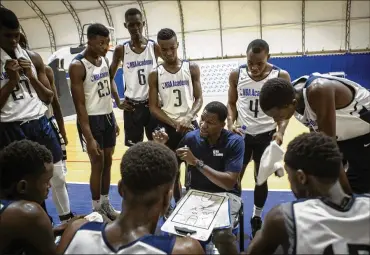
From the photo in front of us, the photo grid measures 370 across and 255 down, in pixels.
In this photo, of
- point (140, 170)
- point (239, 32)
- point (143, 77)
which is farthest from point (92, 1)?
point (140, 170)

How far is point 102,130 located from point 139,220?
2500 mm

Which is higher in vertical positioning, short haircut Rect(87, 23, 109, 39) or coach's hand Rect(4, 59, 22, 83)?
short haircut Rect(87, 23, 109, 39)

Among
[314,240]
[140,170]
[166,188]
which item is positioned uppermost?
→ [140,170]

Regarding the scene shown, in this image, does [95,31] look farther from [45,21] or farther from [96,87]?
[45,21]

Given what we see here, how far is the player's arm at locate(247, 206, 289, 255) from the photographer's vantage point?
4.60 feet

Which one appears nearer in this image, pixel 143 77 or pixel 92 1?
pixel 143 77

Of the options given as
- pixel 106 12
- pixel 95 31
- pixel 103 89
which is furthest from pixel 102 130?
pixel 106 12

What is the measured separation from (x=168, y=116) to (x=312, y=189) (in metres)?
2.38

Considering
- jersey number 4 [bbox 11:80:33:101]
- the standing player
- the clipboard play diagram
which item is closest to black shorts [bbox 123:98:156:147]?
the standing player

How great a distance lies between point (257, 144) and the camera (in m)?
3.60

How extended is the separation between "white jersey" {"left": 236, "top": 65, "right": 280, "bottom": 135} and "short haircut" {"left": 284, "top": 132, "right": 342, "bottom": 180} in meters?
1.99

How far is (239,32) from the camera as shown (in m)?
15.4

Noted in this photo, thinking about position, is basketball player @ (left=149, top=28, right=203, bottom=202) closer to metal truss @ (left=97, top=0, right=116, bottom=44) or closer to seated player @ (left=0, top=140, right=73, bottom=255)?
seated player @ (left=0, top=140, right=73, bottom=255)

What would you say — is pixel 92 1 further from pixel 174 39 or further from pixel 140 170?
pixel 140 170
